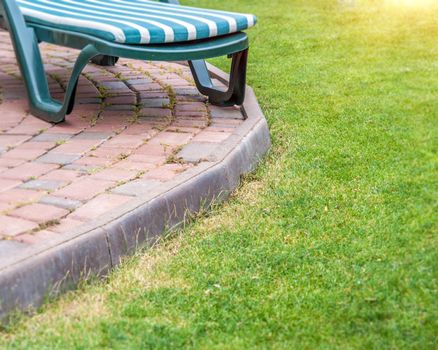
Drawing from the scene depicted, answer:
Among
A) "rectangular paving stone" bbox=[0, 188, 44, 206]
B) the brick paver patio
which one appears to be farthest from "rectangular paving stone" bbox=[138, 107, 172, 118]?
"rectangular paving stone" bbox=[0, 188, 44, 206]

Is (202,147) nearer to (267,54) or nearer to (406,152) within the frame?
(406,152)

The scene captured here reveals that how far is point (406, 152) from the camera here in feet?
11.6

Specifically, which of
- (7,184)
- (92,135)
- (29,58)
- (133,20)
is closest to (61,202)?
(7,184)

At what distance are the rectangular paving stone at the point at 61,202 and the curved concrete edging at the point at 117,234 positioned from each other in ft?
0.60

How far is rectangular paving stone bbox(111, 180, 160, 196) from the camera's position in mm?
2869

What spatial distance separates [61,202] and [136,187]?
0.91 ft

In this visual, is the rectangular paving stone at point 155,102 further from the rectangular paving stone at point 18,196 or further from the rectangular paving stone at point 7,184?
the rectangular paving stone at point 18,196

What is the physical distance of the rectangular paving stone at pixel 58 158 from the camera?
3.32 meters

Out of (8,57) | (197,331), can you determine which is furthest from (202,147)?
(8,57)

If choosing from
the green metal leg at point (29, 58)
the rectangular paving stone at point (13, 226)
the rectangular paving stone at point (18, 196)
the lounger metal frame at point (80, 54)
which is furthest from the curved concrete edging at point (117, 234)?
the green metal leg at point (29, 58)

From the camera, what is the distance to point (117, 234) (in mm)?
2580

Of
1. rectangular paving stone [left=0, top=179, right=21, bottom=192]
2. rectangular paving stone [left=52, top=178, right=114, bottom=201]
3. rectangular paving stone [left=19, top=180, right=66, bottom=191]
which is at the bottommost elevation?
rectangular paving stone [left=0, top=179, right=21, bottom=192]

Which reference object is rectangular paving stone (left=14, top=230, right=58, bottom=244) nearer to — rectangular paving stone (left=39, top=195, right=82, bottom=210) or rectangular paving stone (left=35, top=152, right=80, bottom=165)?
rectangular paving stone (left=39, top=195, right=82, bottom=210)

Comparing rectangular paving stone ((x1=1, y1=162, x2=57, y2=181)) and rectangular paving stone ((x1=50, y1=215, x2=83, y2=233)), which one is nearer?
rectangular paving stone ((x1=50, y1=215, x2=83, y2=233))
